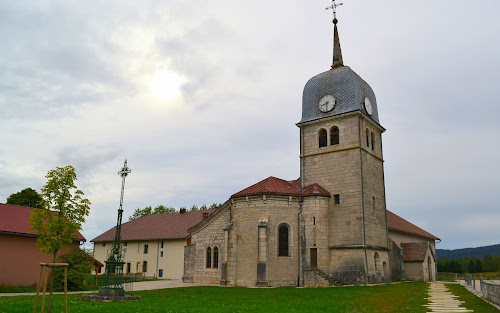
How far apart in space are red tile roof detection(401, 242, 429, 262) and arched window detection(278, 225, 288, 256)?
47.5 feet

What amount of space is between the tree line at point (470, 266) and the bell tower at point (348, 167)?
4779cm

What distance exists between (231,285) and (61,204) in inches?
529

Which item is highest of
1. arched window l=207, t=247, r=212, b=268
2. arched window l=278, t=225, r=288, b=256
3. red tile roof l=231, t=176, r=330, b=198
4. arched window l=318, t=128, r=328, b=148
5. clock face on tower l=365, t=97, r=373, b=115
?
clock face on tower l=365, t=97, r=373, b=115

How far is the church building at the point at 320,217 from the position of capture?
29906 mm

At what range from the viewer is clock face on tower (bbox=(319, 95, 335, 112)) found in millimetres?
34562

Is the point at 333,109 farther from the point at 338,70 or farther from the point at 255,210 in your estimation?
the point at 255,210

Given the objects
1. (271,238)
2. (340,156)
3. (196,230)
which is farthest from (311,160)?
(196,230)

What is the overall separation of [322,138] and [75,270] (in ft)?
71.1

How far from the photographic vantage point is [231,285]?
29.8m

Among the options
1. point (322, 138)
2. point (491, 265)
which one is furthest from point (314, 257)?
point (491, 265)

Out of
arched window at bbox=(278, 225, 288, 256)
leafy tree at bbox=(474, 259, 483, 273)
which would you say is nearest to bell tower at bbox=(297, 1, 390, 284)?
arched window at bbox=(278, 225, 288, 256)

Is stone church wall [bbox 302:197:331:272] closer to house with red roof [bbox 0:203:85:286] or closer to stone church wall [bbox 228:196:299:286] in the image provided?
stone church wall [bbox 228:196:299:286]

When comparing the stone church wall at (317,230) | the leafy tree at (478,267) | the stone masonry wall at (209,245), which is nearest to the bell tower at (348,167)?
the stone church wall at (317,230)

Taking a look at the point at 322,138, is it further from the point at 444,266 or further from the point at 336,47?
the point at 444,266
